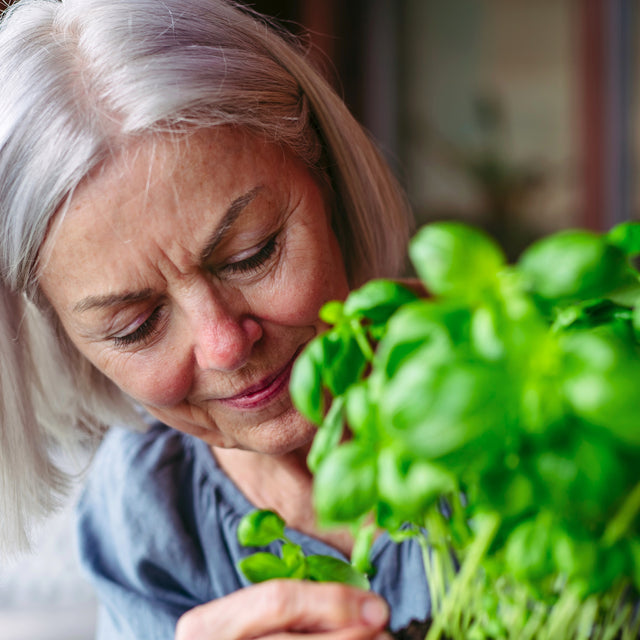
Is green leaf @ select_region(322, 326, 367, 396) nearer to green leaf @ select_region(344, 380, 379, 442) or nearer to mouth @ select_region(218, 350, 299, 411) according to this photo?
green leaf @ select_region(344, 380, 379, 442)

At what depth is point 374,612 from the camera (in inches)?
20.6

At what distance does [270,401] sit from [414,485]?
1.82ft

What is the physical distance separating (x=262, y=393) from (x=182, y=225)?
0.23m

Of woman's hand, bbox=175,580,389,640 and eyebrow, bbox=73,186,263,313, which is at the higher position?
eyebrow, bbox=73,186,263,313

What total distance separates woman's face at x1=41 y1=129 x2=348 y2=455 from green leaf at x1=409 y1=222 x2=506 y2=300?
43 cm

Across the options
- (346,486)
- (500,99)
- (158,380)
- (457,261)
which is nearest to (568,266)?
(457,261)

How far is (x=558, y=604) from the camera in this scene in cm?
44

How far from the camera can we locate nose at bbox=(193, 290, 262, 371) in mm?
813

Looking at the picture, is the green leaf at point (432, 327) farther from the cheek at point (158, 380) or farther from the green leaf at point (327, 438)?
the cheek at point (158, 380)

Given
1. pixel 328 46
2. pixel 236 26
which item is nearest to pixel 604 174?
pixel 328 46

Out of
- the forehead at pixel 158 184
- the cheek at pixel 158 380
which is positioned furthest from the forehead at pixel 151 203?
the cheek at pixel 158 380

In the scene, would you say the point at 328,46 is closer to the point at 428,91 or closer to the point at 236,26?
the point at 428,91

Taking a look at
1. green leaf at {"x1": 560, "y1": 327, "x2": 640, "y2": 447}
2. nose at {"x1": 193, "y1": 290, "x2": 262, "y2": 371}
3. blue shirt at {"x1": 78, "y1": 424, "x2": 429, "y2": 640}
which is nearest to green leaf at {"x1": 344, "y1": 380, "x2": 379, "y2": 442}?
green leaf at {"x1": 560, "y1": 327, "x2": 640, "y2": 447}

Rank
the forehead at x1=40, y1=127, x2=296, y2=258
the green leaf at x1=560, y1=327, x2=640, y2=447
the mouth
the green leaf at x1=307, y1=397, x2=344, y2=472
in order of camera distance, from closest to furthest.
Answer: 1. the green leaf at x1=560, y1=327, x2=640, y2=447
2. the green leaf at x1=307, y1=397, x2=344, y2=472
3. the forehead at x1=40, y1=127, x2=296, y2=258
4. the mouth
